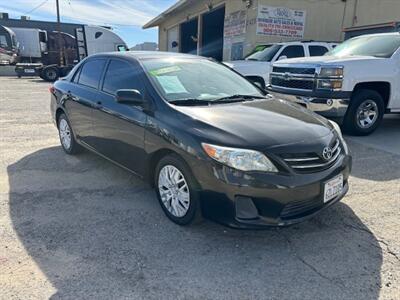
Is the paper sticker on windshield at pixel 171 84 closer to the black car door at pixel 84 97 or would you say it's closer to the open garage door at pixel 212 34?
the black car door at pixel 84 97

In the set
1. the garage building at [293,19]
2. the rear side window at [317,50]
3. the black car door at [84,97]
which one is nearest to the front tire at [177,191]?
the black car door at [84,97]

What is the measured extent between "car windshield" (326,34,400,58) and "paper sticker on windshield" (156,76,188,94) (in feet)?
15.9

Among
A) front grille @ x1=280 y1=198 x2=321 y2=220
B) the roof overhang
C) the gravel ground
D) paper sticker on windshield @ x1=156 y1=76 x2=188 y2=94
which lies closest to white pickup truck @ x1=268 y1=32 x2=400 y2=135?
the gravel ground

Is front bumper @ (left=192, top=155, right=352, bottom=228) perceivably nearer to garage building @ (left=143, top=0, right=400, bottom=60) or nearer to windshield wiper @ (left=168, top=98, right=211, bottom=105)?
windshield wiper @ (left=168, top=98, right=211, bottom=105)

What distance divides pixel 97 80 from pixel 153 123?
5.22 feet

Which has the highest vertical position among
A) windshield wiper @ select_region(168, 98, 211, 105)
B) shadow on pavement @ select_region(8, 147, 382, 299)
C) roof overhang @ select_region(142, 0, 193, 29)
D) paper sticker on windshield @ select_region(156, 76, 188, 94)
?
roof overhang @ select_region(142, 0, 193, 29)

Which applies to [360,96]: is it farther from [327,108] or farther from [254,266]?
[254,266]

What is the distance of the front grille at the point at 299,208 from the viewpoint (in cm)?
282

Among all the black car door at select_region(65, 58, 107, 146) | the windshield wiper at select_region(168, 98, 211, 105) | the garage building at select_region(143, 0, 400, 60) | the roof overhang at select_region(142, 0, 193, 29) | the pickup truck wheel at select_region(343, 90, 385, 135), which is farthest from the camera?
the roof overhang at select_region(142, 0, 193, 29)

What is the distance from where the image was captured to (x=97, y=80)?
14.9 feet

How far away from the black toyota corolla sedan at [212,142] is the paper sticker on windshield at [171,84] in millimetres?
→ 12

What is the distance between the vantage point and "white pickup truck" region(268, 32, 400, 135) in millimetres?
6277

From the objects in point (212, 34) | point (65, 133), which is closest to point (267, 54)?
point (65, 133)

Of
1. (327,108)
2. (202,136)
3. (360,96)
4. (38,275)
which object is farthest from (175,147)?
(360,96)
